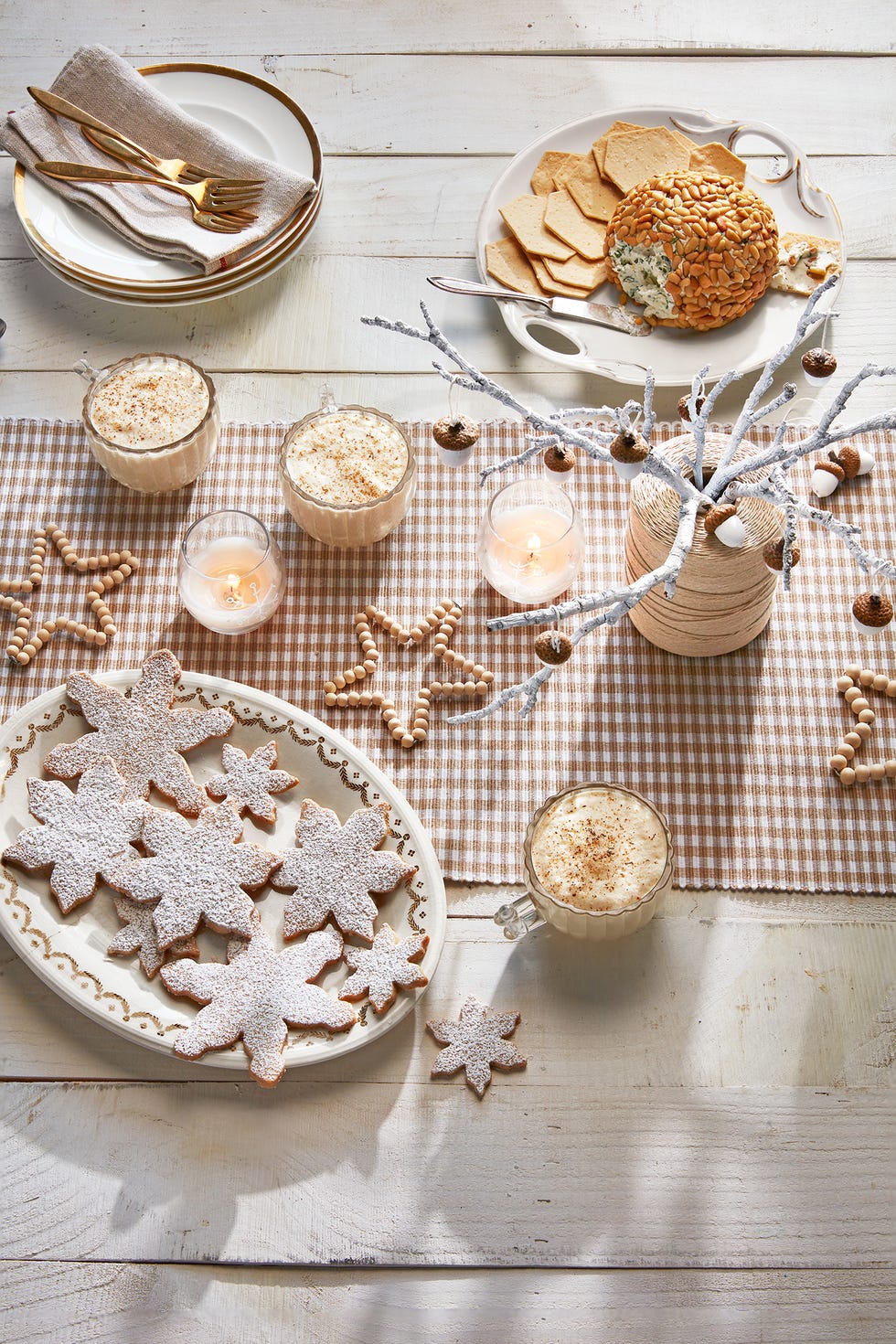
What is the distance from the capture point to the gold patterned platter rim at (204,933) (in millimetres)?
1298

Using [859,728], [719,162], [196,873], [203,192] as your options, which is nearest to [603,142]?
[719,162]

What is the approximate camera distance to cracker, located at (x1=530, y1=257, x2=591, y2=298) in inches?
67.5

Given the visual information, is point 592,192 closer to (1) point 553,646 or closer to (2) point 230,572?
(2) point 230,572

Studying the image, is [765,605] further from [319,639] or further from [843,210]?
[843,210]

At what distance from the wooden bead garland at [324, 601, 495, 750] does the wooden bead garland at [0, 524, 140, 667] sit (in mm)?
319

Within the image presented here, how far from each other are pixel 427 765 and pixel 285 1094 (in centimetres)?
42

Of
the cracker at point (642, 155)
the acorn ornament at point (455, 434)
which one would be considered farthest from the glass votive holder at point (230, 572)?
the cracker at point (642, 155)

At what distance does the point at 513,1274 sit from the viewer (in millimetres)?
1243

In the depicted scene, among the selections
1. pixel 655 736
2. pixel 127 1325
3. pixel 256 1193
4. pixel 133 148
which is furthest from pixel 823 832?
pixel 133 148

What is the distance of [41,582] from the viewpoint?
161cm

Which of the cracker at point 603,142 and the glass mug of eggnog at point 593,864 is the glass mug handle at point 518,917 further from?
the cracker at point 603,142

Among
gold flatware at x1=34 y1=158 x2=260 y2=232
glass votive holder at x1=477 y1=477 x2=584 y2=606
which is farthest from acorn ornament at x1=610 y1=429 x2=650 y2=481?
gold flatware at x1=34 y1=158 x2=260 y2=232

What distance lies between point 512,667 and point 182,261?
800 millimetres

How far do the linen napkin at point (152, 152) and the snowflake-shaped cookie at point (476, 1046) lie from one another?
1112 millimetres
